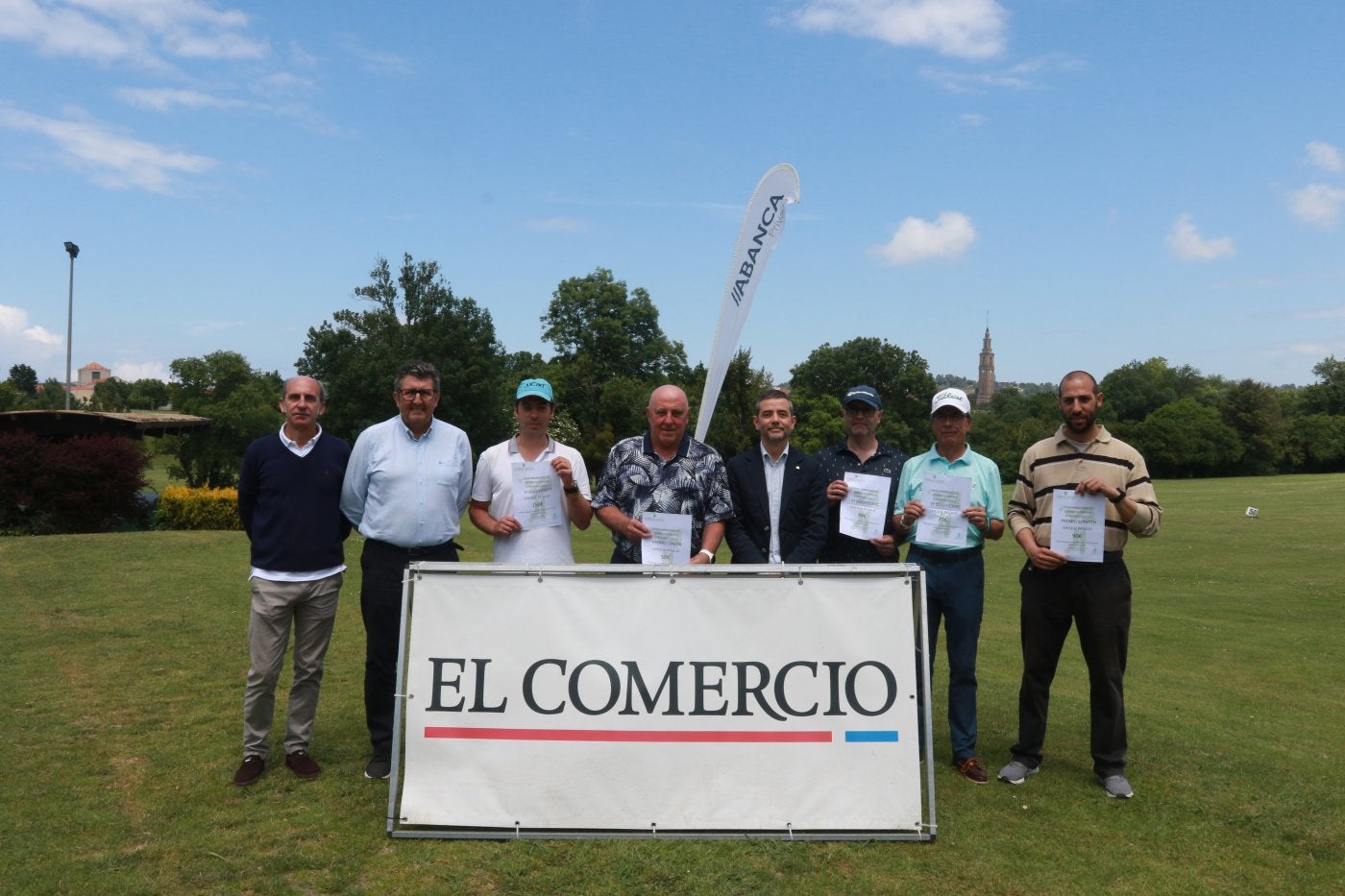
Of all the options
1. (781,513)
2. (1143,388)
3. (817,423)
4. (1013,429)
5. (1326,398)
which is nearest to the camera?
(781,513)

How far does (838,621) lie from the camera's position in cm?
453

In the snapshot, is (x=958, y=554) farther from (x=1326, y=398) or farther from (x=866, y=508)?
(x=1326, y=398)

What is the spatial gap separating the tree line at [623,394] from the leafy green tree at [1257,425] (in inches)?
4.2

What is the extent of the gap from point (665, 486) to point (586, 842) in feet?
5.85

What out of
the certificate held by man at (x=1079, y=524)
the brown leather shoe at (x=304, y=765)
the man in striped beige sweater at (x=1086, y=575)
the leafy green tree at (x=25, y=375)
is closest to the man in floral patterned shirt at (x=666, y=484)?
the man in striped beige sweater at (x=1086, y=575)

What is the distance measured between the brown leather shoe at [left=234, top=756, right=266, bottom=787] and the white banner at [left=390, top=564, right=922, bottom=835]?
1185 mm

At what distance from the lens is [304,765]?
5.26 metres

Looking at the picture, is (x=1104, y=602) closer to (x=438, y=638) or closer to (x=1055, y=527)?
(x=1055, y=527)

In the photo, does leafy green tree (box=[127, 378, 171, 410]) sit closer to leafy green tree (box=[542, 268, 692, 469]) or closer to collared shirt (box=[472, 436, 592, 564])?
leafy green tree (box=[542, 268, 692, 469])

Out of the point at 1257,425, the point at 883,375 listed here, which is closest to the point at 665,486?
the point at 883,375

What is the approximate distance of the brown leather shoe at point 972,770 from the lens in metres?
5.27

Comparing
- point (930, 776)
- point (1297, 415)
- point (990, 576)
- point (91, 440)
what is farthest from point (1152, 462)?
point (930, 776)

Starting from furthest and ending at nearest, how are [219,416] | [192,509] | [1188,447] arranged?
[1188,447] < [219,416] < [192,509]

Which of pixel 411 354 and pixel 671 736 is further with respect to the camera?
pixel 411 354
